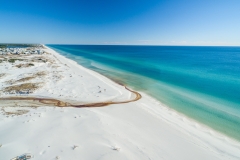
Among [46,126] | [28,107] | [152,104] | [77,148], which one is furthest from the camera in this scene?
[152,104]

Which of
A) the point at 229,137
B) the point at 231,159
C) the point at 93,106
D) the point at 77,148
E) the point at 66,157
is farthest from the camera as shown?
the point at 93,106

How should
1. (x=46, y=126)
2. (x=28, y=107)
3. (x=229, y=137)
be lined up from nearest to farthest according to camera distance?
(x=46, y=126) < (x=229, y=137) < (x=28, y=107)

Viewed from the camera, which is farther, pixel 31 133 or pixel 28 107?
pixel 28 107

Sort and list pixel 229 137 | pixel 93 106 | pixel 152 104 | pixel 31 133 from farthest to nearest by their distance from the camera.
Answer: pixel 152 104
pixel 93 106
pixel 229 137
pixel 31 133

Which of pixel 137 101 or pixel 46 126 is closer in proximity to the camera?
pixel 46 126

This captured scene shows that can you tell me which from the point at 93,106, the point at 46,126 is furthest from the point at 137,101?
the point at 46,126

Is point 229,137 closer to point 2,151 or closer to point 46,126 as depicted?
point 46,126

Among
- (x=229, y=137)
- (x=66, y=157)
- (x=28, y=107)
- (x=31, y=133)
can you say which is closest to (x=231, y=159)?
(x=229, y=137)

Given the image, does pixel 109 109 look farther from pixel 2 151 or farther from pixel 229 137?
pixel 229 137
